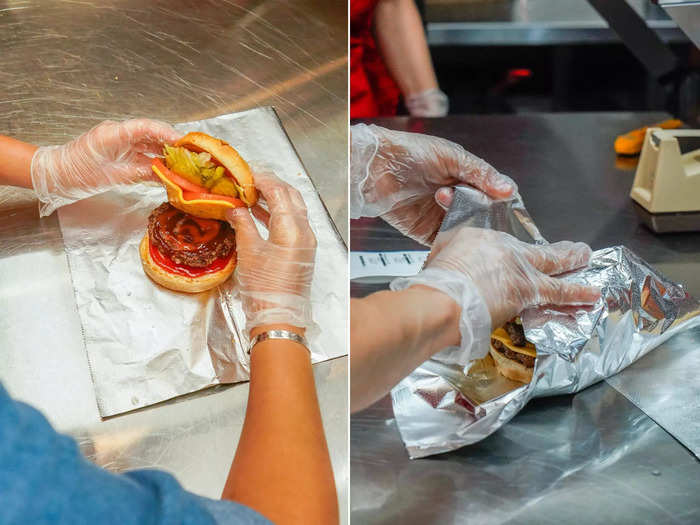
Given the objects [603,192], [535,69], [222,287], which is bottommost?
[222,287]

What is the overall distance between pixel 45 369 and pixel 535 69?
4.01ft

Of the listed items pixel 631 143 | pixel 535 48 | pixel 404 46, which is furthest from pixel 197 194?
pixel 631 143

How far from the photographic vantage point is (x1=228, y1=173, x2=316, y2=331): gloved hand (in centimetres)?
116

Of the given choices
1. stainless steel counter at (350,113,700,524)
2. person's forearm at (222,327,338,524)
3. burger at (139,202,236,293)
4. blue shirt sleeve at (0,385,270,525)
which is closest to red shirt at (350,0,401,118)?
burger at (139,202,236,293)

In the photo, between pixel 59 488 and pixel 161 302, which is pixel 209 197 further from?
pixel 59 488

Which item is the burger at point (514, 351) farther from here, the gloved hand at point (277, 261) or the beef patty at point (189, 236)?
the beef patty at point (189, 236)

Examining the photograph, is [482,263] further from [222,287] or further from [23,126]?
[23,126]

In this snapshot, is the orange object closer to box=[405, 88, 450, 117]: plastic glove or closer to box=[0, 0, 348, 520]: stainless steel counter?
box=[405, 88, 450, 117]: plastic glove

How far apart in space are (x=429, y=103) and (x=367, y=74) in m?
0.37

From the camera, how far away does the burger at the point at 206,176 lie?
4.54 ft

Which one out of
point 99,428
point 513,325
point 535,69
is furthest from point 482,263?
point 535,69

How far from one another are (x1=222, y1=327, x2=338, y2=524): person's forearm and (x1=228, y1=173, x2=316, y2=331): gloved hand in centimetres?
16

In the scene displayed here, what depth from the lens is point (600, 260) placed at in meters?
1.13

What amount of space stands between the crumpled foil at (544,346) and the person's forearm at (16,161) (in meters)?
0.87
